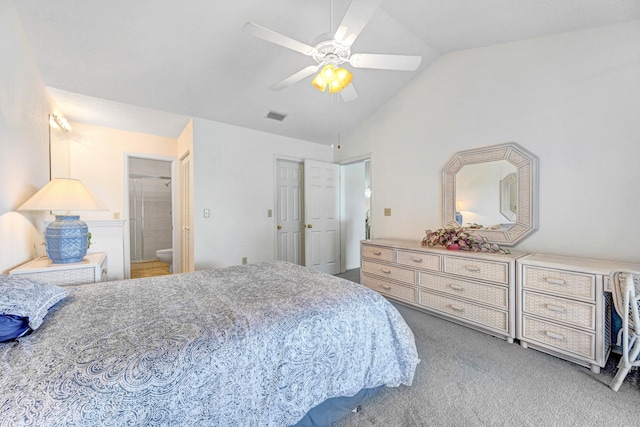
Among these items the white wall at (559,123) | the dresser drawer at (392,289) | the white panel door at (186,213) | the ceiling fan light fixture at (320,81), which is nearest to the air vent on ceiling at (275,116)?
the white panel door at (186,213)

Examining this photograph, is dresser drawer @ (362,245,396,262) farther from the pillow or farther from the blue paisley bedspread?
the pillow

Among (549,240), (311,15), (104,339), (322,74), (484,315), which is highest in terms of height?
(311,15)

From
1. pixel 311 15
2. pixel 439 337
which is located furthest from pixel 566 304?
pixel 311 15

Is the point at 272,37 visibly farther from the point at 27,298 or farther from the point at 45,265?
the point at 45,265

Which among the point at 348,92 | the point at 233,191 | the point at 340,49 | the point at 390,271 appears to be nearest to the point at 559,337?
the point at 390,271

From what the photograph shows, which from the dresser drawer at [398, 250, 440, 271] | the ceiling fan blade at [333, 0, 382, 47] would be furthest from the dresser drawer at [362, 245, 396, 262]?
the ceiling fan blade at [333, 0, 382, 47]

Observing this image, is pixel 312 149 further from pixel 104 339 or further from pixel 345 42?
pixel 104 339

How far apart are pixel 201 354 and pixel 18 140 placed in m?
2.32

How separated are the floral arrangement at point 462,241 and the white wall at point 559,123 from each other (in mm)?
314

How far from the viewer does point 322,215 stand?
4.41 metres

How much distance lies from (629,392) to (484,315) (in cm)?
89

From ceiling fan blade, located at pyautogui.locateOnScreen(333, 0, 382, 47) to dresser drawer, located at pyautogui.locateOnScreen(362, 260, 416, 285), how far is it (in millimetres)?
2343

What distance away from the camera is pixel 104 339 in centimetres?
100

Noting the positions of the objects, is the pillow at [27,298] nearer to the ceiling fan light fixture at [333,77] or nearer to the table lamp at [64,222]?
the table lamp at [64,222]
